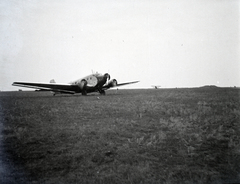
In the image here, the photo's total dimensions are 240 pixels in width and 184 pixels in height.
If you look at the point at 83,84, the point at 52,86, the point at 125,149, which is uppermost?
the point at 83,84

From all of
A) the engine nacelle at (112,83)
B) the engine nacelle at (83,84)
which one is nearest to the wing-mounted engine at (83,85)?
the engine nacelle at (83,84)

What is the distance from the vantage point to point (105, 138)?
213 inches

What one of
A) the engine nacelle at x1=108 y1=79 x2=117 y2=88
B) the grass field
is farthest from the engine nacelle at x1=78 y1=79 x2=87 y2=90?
the grass field

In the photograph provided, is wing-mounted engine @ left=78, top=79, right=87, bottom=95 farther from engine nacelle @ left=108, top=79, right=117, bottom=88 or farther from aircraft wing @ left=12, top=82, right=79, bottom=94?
engine nacelle @ left=108, top=79, right=117, bottom=88

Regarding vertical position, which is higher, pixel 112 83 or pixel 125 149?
pixel 112 83

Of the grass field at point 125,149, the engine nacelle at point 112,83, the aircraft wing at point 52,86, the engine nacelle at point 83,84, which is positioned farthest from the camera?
the engine nacelle at point 112,83

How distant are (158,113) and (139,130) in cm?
267

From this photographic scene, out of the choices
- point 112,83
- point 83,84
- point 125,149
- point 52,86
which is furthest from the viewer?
point 112,83

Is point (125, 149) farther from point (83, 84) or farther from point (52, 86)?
point (83, 84)

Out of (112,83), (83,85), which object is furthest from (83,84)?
(112,83)

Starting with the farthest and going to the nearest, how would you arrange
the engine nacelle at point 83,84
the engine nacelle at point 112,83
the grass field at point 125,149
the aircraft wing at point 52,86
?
the engine nacelle at point 112,83 → the engine nacelle at point 83,84 → the aircraft wing at point 52,86 → the grass field at point 125,149

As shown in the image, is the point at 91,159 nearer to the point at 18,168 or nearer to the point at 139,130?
the point at 18,168

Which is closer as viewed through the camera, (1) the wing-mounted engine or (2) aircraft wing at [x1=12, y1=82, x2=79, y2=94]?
(2) aircraft wing at [x1=12, y1=82, x2=79, y2=94]

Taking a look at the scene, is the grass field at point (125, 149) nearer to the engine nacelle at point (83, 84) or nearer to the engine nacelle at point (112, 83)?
the engine nacelle at point (83, 84)
